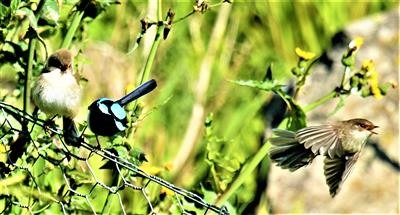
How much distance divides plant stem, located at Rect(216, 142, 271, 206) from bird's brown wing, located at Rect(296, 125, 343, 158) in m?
0.10

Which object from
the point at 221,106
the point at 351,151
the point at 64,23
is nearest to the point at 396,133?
the point at 221,106

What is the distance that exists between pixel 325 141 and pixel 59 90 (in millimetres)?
636

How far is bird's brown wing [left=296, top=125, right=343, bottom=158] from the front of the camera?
7.43 ft

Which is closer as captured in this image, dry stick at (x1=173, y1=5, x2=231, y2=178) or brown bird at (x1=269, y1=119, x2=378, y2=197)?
brown bird at (x1=269, y1=119, x2=378, y2=197)

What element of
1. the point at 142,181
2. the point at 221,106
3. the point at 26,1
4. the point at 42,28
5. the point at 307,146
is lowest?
the point at 221,106

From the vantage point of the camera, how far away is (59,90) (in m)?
2.27

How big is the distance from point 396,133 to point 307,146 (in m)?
1.60

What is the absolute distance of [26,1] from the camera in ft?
7.15

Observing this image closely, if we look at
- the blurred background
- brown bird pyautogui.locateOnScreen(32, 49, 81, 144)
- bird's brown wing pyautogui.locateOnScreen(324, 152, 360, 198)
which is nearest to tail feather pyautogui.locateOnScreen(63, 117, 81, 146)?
brown bird pyautogui.locateOnScreen(32, 49, 81, 144)

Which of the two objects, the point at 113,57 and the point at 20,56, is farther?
the point at 113,57

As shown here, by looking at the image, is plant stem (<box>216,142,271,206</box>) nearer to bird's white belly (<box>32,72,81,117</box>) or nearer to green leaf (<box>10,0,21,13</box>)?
bird's white belly (<box>32,72,81,117</box>)

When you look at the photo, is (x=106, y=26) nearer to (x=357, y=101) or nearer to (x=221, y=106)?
(x=221, y=106)

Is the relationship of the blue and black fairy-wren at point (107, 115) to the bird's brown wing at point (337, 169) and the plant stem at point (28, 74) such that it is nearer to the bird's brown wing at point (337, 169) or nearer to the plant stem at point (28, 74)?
the plant stem at point (28, 74)

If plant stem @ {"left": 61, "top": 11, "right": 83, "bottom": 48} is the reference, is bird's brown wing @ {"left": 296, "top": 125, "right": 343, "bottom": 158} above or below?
below
